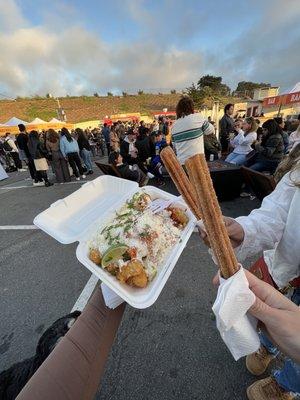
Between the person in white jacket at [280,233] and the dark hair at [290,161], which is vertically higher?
the dark hair at [290,161]

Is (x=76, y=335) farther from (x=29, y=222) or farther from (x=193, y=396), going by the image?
(x=29, y=222)

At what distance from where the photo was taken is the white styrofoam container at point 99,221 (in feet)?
4.16

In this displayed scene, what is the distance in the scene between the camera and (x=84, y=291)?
8.93 ft

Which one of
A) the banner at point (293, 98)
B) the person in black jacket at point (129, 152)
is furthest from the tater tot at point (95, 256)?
the banner at point (293, 98)

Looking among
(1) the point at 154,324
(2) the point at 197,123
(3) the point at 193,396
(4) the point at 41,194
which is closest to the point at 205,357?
(3) the point at 193,396

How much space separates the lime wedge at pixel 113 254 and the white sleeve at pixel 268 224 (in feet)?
2.09

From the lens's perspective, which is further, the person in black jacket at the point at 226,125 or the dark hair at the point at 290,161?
the person in black jacket at the point at 226,125

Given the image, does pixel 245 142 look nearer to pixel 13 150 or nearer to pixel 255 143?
pixel 255 143

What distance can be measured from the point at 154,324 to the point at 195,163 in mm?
1994

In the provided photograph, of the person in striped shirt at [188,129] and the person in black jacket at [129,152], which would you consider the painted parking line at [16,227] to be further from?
the person in striped shirt at [188,129]

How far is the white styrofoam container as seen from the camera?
4.16 feet

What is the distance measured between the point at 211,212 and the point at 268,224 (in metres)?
0.66

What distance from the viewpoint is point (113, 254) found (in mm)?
1339

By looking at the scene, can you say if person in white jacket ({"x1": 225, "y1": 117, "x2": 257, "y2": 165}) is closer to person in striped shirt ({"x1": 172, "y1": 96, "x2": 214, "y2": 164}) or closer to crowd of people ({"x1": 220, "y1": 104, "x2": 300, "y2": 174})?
crowd of people ({"x1": 220, "y1": 104, "x2": 300, "y2": 174})
